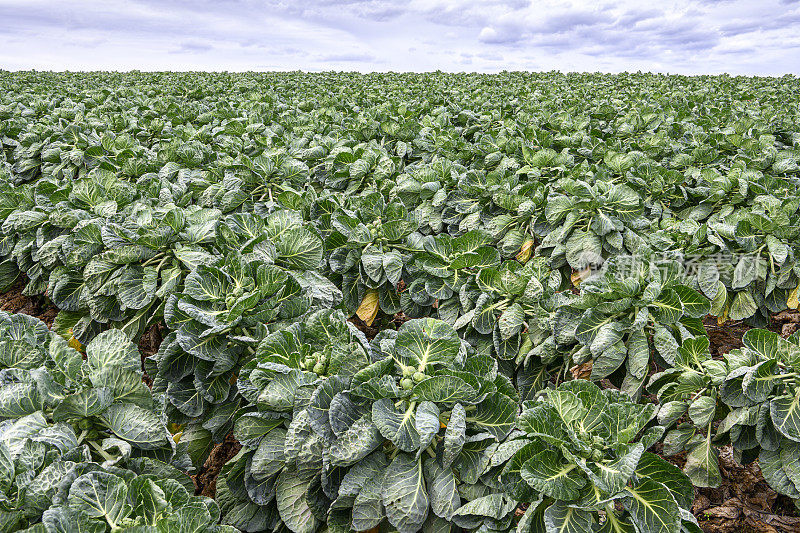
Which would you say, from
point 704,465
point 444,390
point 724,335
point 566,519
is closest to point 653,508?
point 566,519

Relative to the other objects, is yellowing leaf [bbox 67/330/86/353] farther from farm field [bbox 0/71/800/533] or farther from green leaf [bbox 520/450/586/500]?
green leaf [bbox 520/450/586/500]

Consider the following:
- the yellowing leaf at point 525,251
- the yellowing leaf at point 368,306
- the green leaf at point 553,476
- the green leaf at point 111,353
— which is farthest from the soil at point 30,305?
the green leaf at point 553,476

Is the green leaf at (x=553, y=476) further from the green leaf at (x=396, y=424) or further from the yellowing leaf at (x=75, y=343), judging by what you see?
the yellowing leaf at (x=75, y=343)

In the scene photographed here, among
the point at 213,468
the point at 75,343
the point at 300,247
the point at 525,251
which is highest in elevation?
the point at 300,247

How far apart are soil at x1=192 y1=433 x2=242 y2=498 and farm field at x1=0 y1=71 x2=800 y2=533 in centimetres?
2

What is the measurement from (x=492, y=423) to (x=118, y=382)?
50.9 inches

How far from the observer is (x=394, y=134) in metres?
6.45

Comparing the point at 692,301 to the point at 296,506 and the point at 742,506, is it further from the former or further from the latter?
the point at 296,506

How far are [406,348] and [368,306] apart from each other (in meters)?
1.74

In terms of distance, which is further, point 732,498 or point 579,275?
point 579,275

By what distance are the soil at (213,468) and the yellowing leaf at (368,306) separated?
1112 millimetres

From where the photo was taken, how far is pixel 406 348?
188cm

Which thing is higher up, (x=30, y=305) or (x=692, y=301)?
(x=692, y=301)

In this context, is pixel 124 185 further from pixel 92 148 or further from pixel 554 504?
pixel 554 504
